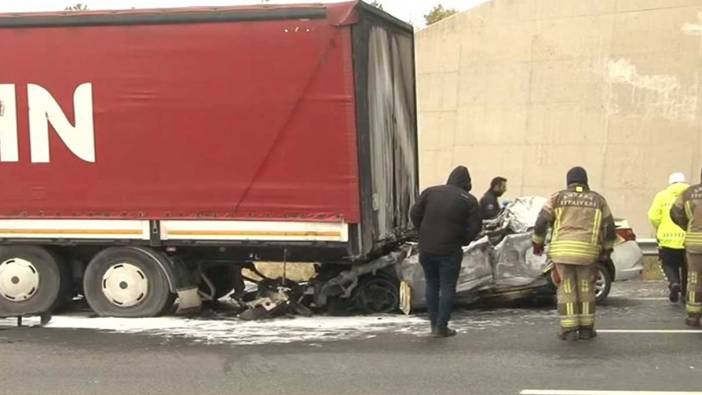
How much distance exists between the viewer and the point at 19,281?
8.83m

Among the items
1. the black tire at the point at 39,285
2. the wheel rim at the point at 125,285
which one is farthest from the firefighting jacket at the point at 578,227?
the black tire at the point at 39,285

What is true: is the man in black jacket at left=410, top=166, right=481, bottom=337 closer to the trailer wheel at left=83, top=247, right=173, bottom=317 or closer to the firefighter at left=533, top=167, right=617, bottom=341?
the firefighter at left=533, top=167, right=617, bottom=341

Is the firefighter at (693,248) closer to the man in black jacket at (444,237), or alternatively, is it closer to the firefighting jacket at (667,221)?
the firefighting jacket at (667,221)

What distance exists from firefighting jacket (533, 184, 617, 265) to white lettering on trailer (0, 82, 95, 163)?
461cm

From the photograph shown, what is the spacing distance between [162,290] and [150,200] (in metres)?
0.96

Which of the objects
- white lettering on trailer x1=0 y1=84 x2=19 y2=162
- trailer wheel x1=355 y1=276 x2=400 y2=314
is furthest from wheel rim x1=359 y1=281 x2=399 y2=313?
white lettering on trailer x1=0 y1=84 x2=19 y2=162

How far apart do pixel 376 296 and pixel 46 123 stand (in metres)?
3.88

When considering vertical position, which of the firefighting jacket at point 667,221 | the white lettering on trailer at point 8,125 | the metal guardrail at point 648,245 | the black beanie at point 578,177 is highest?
the white lettering on trailer at point 8,125

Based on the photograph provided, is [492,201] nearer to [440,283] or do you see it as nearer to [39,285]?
[440,283]

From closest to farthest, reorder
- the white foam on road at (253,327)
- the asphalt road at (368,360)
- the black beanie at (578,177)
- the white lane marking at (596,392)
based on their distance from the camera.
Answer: the white lane marking at (596,392) → the asphalt road at (368,360) → the black beanie at (578,177) → the white foam on road at (253,327)

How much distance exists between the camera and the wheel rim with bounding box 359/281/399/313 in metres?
8.88

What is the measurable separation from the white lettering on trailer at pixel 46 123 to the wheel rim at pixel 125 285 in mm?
1190

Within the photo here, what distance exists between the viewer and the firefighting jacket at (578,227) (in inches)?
289

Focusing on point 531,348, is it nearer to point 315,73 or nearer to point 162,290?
point 315,73
